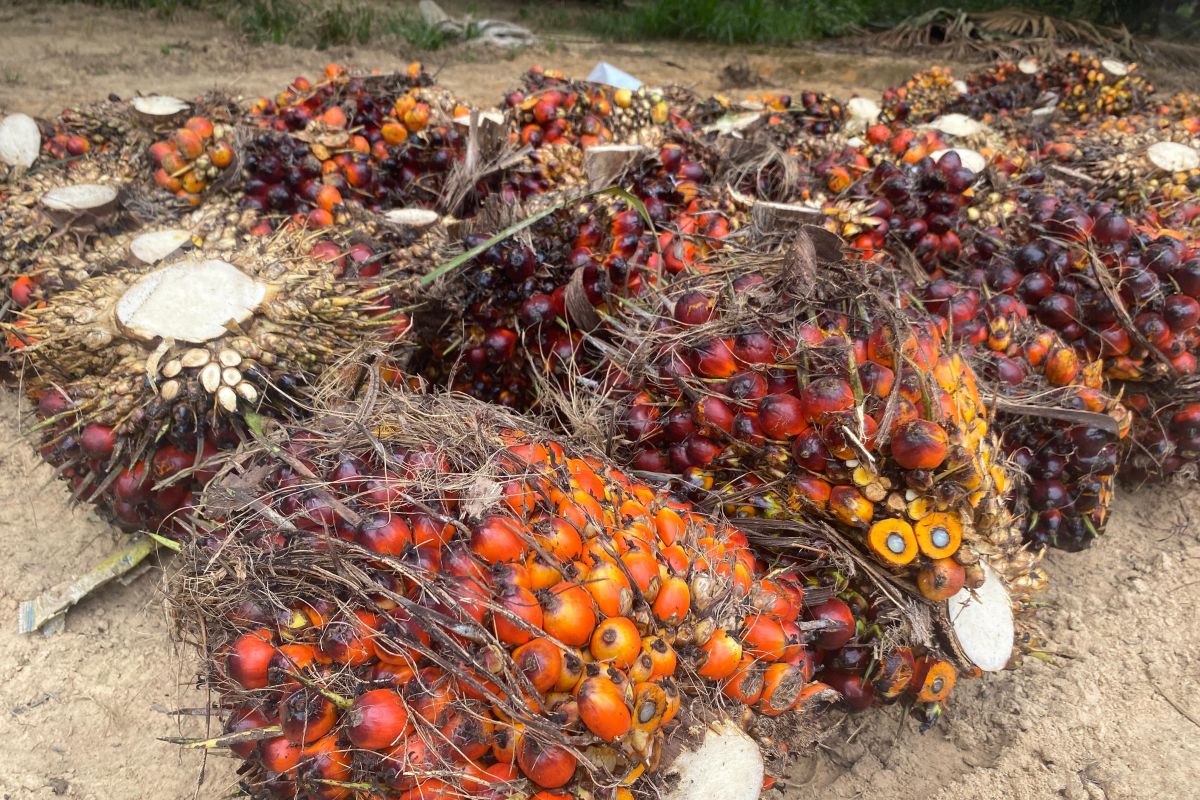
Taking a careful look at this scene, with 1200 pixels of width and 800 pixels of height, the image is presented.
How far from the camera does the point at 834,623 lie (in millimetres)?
1508

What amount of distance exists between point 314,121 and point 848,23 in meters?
10.5

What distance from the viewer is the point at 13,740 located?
1.80m

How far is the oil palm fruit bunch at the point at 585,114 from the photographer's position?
A: 122 inches

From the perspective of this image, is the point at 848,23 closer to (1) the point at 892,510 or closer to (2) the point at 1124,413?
(2) the point at 1124,413

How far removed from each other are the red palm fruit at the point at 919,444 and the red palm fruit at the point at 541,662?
76 cm

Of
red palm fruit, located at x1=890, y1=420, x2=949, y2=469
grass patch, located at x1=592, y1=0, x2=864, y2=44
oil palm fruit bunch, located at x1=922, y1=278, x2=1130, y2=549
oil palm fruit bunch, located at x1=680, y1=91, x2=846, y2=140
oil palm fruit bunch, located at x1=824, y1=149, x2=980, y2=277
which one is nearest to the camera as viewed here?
red palm fruit, located at x1=890, y1=420, x2=949, y2=469

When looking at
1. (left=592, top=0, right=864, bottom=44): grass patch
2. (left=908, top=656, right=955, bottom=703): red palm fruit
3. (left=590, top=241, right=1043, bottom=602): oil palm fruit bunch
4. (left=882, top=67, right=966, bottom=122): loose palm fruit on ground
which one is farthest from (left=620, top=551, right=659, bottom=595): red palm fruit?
(left=592, top=0, right=864, bottom=44): grass patch

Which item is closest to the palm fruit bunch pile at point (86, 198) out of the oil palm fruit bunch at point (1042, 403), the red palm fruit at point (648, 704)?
the red palm fruit at point (648, 704)

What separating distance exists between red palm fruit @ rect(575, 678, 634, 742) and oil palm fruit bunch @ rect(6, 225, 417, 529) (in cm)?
113

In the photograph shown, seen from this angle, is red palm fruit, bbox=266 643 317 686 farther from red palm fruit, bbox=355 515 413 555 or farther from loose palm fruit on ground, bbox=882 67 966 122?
loose palm fruit on ground, bbox=882 67 966 122

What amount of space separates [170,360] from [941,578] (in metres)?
1.81

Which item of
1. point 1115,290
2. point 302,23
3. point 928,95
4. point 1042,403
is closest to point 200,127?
point 1042,403

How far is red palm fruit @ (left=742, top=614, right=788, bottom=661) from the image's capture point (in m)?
1.33

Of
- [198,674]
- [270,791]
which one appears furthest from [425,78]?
[270,791]
